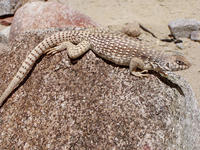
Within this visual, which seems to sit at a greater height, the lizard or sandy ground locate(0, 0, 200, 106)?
the lizard

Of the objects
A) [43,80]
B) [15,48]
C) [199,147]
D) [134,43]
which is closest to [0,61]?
[15,48]

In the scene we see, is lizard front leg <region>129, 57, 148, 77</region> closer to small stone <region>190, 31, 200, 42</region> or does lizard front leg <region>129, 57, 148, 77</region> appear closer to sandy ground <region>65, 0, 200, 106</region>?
sandy ground <region>65, 0, 200, 106</region>

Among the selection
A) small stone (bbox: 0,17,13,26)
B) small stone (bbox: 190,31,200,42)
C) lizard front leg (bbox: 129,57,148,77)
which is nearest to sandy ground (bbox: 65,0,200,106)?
small stone (bbox: 190,31,200,42)

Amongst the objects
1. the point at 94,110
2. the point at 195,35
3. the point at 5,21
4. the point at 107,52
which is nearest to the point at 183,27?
the point at 195,35

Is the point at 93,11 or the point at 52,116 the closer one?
the point at 52,116

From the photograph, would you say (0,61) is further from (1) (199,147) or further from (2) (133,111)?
(1) (199,147)

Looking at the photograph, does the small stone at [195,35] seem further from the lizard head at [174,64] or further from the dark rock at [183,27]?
the lizard head at [174,64]
